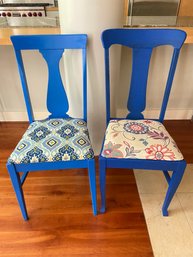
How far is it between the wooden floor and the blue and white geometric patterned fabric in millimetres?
435

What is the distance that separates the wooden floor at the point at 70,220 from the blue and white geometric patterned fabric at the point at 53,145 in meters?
0.44

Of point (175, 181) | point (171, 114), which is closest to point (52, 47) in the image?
point (175, 181)

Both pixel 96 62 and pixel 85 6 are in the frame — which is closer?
pixel 85 6

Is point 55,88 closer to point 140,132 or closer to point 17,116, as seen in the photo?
point 140,132

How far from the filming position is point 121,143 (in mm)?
974

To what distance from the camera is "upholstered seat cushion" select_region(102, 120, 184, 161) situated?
3.05 ft

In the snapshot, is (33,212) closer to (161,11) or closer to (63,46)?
(63,46)

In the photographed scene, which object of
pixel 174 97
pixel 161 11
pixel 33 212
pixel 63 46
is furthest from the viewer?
pixel 161 11

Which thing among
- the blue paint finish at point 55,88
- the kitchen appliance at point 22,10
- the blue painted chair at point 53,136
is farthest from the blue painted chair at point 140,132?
the kitchen appliance at point 22,10

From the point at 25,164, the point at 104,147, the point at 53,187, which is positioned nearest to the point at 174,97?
the point at 104,147

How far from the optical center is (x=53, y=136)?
1014 mm

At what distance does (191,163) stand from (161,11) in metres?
1.82

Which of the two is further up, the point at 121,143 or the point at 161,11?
the point at 161,11

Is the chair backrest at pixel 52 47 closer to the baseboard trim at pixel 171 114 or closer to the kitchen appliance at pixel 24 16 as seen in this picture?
the kitchen appliance at pixel 24 16
